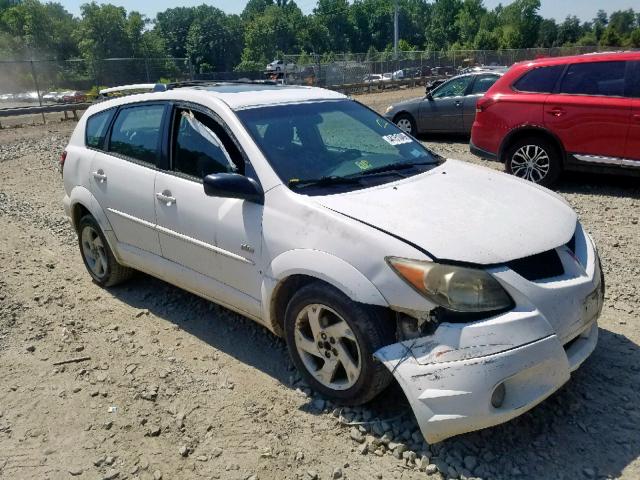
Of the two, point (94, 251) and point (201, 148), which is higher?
point (201, 148)

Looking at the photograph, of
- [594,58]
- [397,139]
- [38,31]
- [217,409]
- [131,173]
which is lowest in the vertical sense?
[217,409]

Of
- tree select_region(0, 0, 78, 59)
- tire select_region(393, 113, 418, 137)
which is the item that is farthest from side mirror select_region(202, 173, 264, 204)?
tree select_region(0, 0, 78, 59)

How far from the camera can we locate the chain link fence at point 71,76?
24266 millimetres

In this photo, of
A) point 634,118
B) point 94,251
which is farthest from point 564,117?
point 94,251

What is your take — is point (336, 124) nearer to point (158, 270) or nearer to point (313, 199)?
point (313, 199)

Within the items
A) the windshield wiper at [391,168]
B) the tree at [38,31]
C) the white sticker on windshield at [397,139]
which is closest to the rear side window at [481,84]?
the white sticker on windshield at [397,139]

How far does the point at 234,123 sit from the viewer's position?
3641 millimetres

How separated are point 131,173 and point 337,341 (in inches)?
89.9

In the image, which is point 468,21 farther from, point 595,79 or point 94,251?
point 94,251

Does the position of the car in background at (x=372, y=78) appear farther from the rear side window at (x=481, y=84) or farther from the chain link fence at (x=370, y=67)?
the rear side window at (x=481, y=84)

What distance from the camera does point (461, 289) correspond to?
2648 mm

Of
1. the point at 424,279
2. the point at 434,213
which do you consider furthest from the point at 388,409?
the point at 434,213

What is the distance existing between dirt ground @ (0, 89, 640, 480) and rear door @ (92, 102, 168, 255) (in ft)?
2.45

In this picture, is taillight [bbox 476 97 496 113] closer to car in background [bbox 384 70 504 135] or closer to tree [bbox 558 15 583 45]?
car in background [bbox 384 70 504 135]
